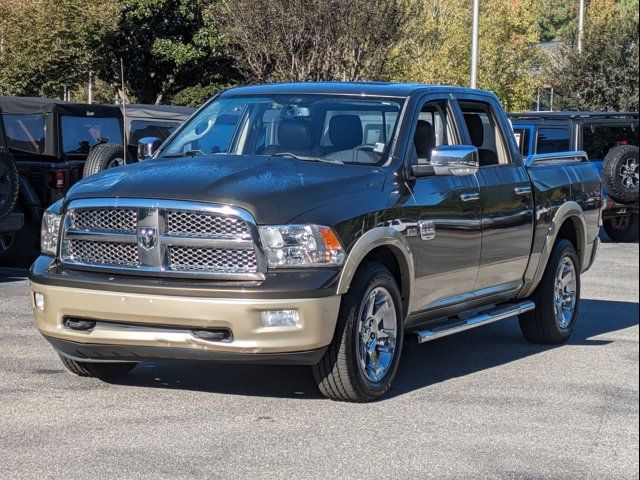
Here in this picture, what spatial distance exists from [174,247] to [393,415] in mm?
1502

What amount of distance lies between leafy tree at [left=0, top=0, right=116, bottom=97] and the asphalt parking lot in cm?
2073

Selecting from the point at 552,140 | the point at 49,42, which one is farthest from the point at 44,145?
the point at 49,42

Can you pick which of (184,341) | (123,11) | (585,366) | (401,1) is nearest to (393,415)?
(184,341)

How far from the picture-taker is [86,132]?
51.7 ft

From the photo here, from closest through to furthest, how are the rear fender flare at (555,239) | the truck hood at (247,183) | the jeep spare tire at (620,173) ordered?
the truck hood at (247,183), the rear fender flare at (555,239), the jeep spare tire at (620,173)

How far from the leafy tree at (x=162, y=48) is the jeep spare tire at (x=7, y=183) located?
24780 mm

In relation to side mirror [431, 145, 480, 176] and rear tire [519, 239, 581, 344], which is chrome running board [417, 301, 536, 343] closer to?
rear tire [519, 239, 581, 344]

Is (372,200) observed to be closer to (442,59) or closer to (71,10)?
(71,10)

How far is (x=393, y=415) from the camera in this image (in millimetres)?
6832

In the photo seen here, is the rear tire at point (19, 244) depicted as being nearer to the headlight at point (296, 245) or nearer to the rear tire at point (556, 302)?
the rear tire at point (556, 302)

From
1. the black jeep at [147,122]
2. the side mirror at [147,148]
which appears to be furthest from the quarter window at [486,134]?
the black jeep at [147,122]

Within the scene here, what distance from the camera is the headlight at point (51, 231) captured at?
720cm

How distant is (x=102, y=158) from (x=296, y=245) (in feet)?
27.0

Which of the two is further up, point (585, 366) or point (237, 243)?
point (237, 243)
